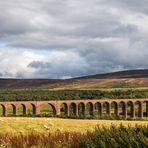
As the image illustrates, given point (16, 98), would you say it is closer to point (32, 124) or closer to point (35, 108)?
point (35, 108)

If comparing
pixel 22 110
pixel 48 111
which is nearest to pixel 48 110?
pixel 48 111

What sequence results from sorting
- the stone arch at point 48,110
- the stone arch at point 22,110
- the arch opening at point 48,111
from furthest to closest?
1. the stone arch at point 48,110
2. the stone arch at point 22,110
3. the arch opening at point 48,111

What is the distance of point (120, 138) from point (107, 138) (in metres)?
0.48

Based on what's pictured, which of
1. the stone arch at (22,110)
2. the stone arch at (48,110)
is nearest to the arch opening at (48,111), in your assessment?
the stone arch at (48,110)

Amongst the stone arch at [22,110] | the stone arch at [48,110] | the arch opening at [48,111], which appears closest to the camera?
the arch opening at [48,111]

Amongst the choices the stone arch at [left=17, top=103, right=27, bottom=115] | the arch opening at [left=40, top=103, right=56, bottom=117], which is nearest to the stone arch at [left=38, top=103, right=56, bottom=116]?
the arch opening at [left=40, top=103, right=56, bottom=117]

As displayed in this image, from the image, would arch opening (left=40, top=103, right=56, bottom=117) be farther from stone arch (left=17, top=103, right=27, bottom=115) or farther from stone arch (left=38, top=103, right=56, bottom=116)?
stone arch (left=17, top=103, right=27, bottom=115)

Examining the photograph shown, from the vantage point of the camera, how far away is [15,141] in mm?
12500

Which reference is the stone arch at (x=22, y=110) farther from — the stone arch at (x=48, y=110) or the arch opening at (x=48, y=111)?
the arch opening at (x=48, y=111)

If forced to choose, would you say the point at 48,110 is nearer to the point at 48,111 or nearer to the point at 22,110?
the point at 48,111

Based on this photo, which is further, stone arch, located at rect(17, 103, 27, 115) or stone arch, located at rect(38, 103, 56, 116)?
stone arch, located at rect(38, 103, 56, 116)

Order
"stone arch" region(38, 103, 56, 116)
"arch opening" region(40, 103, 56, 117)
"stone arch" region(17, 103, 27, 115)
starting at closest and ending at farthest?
"arch opening" region(40, 103, 56, 117) → "stone arch" region(17, 103, 27, 115) → "stone arch" region(38, 103, 56, 116)

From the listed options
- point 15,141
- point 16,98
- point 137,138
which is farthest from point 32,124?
point 16,98

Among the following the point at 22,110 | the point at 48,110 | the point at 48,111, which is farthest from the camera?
the point at 48,110
